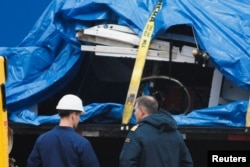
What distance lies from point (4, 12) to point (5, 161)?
10.3 feet

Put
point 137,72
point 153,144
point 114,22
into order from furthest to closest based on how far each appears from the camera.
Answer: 1. point 114,22
2. point 137,72
3. point 153,144

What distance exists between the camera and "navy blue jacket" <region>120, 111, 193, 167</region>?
5000 mm

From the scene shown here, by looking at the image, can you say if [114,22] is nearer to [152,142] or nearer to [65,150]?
[152,142]

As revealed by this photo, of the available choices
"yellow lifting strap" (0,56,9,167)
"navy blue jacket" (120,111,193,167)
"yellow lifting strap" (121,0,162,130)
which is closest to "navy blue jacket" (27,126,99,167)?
"navy blue jacket" (120,111,193,167)

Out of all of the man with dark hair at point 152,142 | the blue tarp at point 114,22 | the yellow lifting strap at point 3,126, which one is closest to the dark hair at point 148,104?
the man with dark hair at point 152,142

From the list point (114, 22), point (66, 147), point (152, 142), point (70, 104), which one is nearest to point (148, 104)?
point (152, 142)

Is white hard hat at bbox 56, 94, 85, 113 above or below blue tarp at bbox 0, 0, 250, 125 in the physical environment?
below

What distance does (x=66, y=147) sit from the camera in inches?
186

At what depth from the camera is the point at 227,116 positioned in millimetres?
5934

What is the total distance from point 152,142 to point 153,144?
0.02 metres

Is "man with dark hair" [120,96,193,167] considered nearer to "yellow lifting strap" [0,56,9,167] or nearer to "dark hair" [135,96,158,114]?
"dark hair" [135,96,158,114]

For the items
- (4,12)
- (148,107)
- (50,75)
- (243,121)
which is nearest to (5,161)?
(148,107)

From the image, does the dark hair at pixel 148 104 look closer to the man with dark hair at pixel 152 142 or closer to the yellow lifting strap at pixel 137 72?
the man with dark hair at pixel 152 142

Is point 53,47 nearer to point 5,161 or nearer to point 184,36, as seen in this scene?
point 184,36
